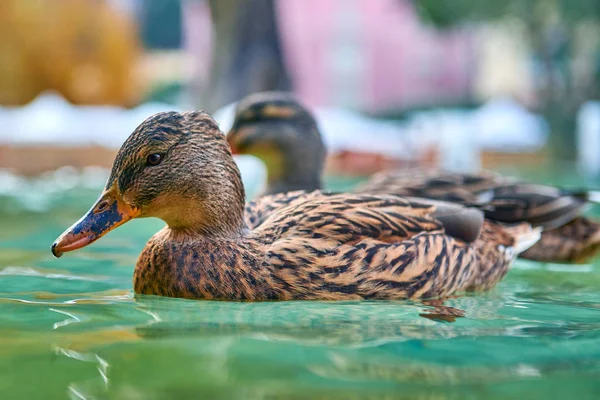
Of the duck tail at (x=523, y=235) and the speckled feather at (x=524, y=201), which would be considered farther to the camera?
the speckled feather at (x=524, y=201)

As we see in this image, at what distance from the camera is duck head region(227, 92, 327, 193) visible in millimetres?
6531

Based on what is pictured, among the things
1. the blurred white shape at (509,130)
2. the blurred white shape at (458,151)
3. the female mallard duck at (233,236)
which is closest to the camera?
the female mallard duck at (233,236)

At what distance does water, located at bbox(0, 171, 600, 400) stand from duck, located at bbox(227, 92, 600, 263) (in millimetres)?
904

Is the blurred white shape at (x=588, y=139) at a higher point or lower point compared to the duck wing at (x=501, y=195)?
higher

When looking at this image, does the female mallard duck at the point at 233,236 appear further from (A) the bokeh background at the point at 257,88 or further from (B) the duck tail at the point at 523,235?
(A) the bokeh background at the point at 257,88

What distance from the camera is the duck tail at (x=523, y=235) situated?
512 centimetres

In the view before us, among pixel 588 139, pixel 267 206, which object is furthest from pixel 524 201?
pixel 588 139

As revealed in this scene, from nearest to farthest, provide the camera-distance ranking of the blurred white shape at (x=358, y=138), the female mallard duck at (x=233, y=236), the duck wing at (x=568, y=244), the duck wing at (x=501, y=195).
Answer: the female mallard duck at (x=233, y=236) < the duck wing at (x=501, y=195) < the duck wing at (x=568, y=244) < the blurred white shape at (x=358, y=138)

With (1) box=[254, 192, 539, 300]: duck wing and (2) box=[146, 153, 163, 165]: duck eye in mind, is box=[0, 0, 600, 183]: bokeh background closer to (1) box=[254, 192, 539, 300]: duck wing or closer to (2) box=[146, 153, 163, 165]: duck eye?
(1) box=[254, 192, 539, 300]: duck wing

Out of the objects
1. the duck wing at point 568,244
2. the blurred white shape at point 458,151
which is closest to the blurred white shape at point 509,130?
the blurred white shape at point 458,151

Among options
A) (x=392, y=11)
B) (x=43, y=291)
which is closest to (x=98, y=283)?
(x=43, y=291)

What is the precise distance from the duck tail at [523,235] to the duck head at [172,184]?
177 cm

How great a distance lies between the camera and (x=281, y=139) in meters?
6.57

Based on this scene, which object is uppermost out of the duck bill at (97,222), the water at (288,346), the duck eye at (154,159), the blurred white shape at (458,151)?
the blurred white shape at (458,151)
